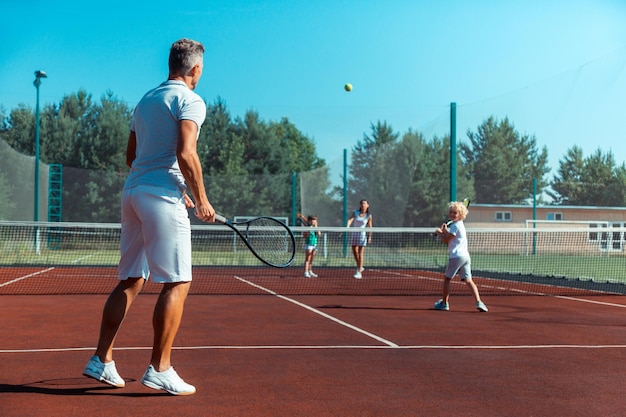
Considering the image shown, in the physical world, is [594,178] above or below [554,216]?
above

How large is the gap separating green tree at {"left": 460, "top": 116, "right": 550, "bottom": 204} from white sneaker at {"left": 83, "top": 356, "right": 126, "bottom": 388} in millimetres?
15644

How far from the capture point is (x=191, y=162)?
376 centimetres

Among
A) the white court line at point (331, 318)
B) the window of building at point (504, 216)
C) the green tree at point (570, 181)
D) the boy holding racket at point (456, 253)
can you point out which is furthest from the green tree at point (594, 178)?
the boy holding racket at point (456, 253)

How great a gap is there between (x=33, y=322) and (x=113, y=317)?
3.63 m

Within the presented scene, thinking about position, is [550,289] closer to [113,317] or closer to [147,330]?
[147,330]

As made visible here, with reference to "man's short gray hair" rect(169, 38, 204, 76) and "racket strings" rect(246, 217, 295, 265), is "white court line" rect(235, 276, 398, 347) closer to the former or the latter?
"racket strings" rect(246, 217, 295, 265)

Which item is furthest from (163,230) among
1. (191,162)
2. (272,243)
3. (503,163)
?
(503,163)

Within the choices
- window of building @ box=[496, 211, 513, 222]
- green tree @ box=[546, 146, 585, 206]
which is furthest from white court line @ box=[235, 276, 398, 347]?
window of building @ box=[496, 211, 513, 222]

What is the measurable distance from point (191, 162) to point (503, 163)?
54.9 ft

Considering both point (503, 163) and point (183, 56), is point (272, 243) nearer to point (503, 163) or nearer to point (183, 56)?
point (183, 56)

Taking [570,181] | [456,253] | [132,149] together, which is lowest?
[456,253]

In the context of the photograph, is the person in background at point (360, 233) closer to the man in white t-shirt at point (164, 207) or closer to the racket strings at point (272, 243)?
the racket strings at point (272, 243)

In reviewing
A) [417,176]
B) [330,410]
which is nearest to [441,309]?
[330,410]

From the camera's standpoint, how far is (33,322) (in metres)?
7.27
